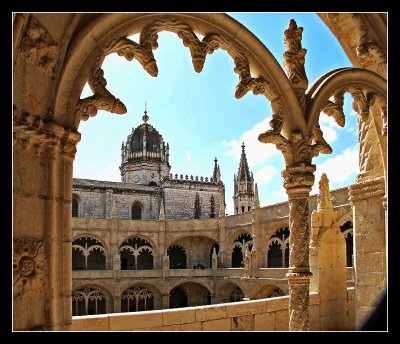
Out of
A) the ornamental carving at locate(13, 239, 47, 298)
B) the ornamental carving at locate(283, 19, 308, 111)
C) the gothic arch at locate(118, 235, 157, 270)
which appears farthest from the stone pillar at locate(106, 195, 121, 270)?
the ornamental carving at locate(13, 239, 47, 298)

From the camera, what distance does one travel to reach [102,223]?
26.5 m

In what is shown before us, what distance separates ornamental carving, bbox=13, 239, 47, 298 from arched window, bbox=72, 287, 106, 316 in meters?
23.3

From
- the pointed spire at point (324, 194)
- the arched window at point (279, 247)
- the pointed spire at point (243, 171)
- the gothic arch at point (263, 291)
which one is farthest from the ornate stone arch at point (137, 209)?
the pointed spire at point (324, 194)

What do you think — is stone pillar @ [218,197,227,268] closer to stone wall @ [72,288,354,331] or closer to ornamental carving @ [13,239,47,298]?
stone wall @ [72,288,354,331]

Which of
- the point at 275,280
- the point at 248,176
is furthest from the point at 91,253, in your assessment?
the point at 248,176

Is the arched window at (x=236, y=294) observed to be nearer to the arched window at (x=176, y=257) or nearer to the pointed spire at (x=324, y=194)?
the arched window at (x=176, y=257)

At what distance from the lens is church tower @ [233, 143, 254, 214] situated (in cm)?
4166

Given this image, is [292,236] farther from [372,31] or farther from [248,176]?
[248,176]

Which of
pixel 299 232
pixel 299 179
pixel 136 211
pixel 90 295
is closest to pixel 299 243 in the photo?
pixel 299 232

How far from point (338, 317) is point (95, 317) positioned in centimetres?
341

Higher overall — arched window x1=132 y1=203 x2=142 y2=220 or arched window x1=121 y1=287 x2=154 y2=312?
arched window x1=132 y1=203 x2=142 y2=220

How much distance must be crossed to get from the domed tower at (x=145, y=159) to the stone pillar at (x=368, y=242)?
3058 centimetres

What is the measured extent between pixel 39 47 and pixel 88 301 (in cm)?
2447

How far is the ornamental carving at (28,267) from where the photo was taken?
2.22 m
